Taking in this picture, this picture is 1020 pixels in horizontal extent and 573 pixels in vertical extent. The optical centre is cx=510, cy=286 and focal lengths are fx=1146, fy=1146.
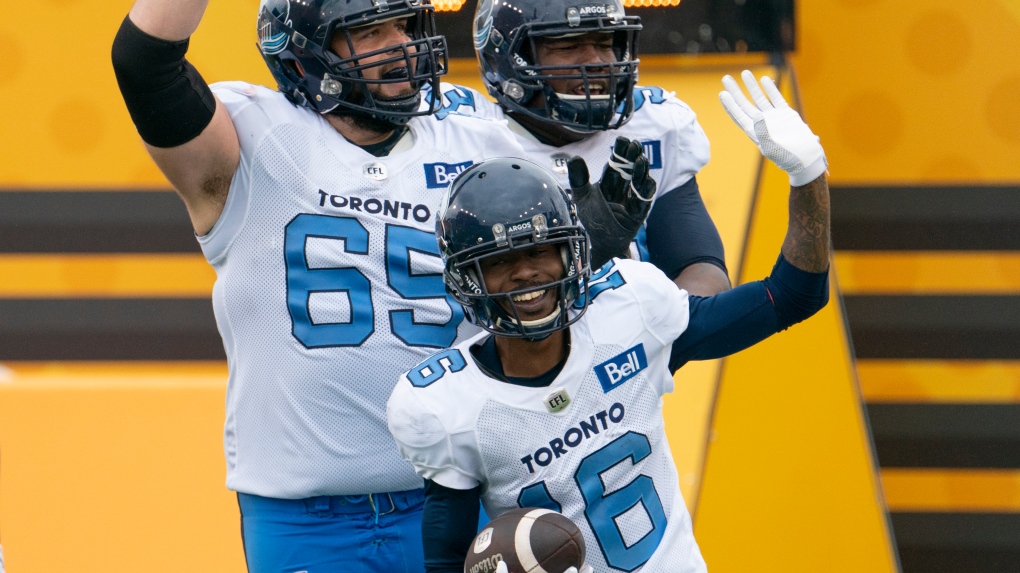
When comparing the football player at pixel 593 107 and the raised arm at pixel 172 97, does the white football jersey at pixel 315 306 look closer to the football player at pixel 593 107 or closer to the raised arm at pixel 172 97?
the raised arm at pixel 172 97

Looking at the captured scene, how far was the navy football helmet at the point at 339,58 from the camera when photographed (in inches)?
80.3

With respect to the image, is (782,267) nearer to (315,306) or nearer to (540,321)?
(540,321)

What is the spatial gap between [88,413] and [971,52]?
9.34 feet

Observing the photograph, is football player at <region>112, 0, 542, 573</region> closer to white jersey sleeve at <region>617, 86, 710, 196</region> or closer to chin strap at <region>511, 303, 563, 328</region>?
chin strap at <region>511, 303, 563, 328</region>

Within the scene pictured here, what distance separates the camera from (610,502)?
182 centimetres

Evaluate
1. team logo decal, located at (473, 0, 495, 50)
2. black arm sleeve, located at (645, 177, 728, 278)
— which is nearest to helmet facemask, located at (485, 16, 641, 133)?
team logo decal, located at (473, 0, 495, 50)

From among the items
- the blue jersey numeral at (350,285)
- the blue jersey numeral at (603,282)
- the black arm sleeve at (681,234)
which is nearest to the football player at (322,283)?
the blue jersey numeral at (350,285)

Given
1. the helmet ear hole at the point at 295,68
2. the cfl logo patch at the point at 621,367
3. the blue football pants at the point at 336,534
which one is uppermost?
the helmet ear hole at the point at 295,68

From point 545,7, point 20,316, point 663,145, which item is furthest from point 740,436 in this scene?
point 20,316

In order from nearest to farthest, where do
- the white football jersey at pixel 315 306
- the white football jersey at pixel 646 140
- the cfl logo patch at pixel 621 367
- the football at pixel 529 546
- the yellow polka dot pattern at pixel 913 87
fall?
the football at pixel 529 546 → the cfl logo patch at pixel 621 367 → the white football jersey at pixel 315 306 → the white football jersey at pixel 646 140 → the yellow polka dot pattern at pixel 913 87

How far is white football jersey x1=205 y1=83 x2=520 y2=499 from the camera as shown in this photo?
6.44 feet

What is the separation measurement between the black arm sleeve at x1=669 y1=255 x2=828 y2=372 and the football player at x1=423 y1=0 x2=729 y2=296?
12.8 inches

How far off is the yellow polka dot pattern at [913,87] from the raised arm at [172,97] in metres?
2.00

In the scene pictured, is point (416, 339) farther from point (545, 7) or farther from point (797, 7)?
point (797, 7)
